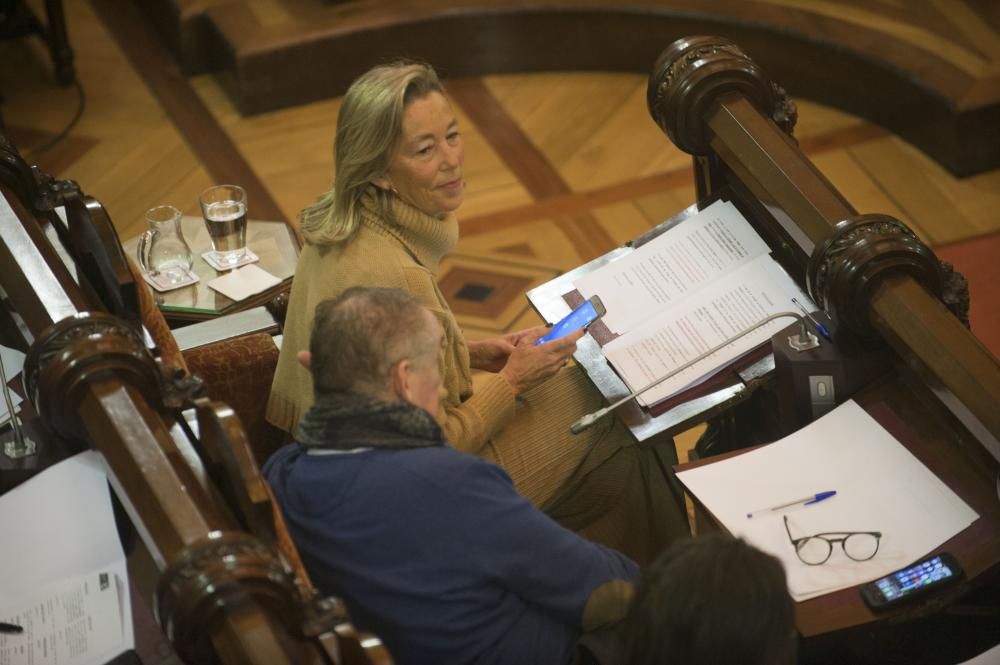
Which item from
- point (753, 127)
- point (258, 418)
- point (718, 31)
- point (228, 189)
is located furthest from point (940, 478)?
point (718, 31)

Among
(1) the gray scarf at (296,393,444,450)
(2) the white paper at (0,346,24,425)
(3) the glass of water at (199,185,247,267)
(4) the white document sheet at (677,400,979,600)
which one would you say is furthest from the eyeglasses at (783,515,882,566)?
(3) the glass of water at (199,185,247,267)

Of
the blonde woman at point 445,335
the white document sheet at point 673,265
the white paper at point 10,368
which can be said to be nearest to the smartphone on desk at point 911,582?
the blonde woman at point 445,335

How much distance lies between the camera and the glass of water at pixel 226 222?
295 cm

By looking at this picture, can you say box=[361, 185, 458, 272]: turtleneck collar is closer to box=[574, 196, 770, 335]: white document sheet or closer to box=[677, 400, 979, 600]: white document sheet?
box=[574, 196, 770, 335]: white document sheet

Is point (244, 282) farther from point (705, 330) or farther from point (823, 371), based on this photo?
point (823, 371)

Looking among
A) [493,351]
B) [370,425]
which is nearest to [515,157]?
[493,351]

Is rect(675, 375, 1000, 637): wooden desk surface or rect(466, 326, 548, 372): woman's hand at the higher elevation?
rect(675, 375, 1000, 637): wooden desk surface

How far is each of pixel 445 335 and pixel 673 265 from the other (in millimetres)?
458

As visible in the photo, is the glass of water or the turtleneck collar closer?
the turtleneck collar

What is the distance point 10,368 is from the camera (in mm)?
2104

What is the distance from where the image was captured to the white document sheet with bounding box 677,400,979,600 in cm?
192

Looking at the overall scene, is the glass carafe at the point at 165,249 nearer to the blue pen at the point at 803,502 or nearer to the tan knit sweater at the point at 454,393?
the tan knit sweater at the point at 454,393

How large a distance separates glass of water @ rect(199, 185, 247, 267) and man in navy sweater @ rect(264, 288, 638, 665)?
1.14 meters

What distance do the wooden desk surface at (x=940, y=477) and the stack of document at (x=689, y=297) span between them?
9.5 inches
